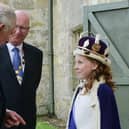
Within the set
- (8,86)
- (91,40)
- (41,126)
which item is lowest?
(41,126)

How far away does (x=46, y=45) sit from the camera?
1326 centimetres

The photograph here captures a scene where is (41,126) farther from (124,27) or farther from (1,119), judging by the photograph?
(1,119)

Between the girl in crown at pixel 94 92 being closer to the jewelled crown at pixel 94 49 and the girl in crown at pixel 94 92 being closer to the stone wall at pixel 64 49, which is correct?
the jewelled crown at pixel 94 49

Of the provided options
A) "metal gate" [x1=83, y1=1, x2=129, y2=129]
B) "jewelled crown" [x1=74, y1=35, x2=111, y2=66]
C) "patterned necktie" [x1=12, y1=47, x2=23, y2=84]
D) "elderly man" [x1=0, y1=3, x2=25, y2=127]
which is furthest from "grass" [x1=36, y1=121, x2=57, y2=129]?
"elderly man" [x1=0, y1=3, x2=25, y2=127]

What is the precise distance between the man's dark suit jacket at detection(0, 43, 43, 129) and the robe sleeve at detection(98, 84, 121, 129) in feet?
3.22

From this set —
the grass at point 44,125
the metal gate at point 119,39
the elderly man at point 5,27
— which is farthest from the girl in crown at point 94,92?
the grass at point 44,125

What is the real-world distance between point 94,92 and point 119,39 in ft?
6.26

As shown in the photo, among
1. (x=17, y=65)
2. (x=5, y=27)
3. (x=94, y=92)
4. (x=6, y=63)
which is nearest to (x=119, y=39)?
(x=17, y=65)

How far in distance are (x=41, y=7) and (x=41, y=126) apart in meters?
3.01

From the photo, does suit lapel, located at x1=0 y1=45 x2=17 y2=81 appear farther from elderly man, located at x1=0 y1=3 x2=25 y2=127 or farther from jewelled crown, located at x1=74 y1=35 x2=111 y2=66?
elderly man, located at x1=0 y1=3 x2=25 y2=127

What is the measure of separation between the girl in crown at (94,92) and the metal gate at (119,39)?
1532 mm

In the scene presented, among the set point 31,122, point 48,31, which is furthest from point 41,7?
point 31,122

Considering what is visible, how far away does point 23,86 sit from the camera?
588cm

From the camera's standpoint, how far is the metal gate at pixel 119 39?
22.0 ft
